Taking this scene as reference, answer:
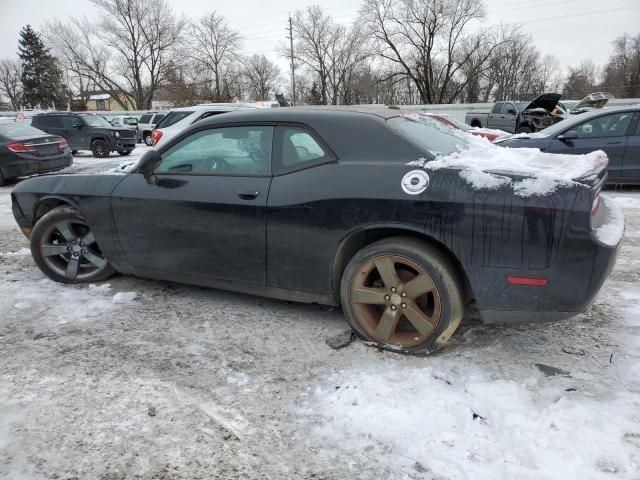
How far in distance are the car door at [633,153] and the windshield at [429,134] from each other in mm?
5902

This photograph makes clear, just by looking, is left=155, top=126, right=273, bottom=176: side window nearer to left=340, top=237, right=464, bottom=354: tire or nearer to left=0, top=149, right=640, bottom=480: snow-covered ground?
left=340, top=237, right=464, bottom=354: tire

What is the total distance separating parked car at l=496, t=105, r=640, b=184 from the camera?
7859 mm

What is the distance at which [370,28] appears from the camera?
41.6 meters

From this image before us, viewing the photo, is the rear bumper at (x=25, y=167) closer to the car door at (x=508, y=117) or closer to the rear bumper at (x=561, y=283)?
the rear bumper at (x=561, y=283)

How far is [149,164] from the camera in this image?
3.42 meters

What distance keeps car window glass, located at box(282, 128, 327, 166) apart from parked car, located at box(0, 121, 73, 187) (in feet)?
30.9

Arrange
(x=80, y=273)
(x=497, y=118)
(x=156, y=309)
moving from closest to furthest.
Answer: (x=156, y=309) < (x=80, y=273) < (x=497, y=118)

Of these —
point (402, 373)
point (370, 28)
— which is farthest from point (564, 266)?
point (370, 28)

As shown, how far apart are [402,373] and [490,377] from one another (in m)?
0.48

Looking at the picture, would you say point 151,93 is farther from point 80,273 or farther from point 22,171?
point 80,273

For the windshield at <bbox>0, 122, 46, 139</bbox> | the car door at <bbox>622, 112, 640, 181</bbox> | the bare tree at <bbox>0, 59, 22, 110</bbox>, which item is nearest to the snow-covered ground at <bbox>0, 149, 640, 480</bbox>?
the car door at <bbox>622, 112, 640, 181</bbox>

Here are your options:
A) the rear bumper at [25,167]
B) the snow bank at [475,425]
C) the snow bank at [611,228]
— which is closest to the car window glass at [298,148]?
the snow bank at [475,425]

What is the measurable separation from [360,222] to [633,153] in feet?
23.9

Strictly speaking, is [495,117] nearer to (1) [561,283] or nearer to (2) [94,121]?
(2) [94,121]
